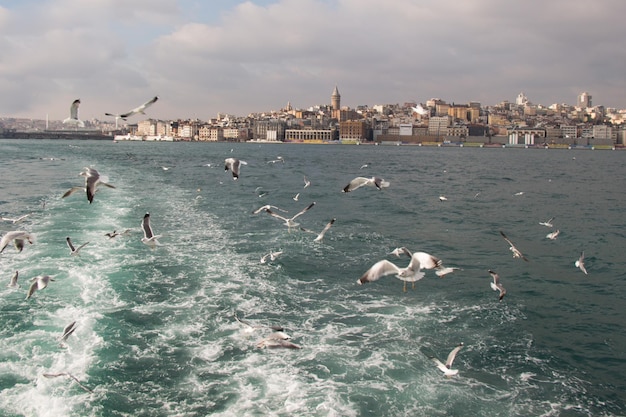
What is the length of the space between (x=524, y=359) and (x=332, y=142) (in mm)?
122319

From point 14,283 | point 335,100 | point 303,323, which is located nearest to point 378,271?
point 303,323

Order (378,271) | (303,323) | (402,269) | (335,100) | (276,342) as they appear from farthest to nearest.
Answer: (335,100)
(303,323)
(402,269)
(276,342)
(378,271)

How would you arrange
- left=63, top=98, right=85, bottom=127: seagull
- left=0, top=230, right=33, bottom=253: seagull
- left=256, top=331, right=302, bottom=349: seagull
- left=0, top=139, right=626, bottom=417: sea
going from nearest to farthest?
1. left=0, top=139, right=626, bottom=417: sea
2. left=256, top=331, right=302, bottom=349: seagull
3. left=0, top=230, right=33, bottom=253: seagull
4. left=63, top=98, right=85, bottom=127: seagull

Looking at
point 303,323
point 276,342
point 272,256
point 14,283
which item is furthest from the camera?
point 272,256

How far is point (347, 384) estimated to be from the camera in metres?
4.75

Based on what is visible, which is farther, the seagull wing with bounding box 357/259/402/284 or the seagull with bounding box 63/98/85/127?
the seagull with bounding box 63/98/85/127

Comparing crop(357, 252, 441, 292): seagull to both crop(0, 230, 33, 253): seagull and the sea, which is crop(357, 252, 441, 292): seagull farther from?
crop(0, 230, 33, 253): seagull

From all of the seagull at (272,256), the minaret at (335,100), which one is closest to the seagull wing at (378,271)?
the seagull at (272,256)

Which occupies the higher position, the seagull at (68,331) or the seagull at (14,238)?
the seagull at (14,238)

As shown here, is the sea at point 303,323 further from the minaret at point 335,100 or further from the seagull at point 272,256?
the minaret at point 335,100

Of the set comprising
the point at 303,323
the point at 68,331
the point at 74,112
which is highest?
the point at 74,112

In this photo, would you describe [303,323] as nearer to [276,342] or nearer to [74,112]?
[276,342]

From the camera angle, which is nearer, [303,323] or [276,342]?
[276,342]

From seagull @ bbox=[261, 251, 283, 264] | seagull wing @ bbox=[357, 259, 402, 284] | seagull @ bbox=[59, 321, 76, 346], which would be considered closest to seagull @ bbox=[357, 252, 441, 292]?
seagull wing @ bbox=[357, 259, 402, 284]
